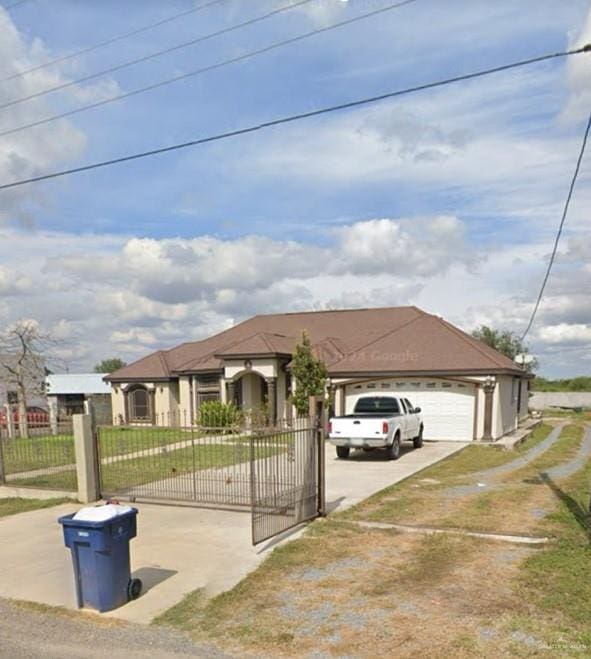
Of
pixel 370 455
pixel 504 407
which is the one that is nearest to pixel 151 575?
pixel 370 455

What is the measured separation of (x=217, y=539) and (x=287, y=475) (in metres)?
1.30

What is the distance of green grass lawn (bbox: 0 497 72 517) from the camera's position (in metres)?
10.4

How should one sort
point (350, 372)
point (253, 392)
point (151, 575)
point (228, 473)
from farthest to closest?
point (253, 392) → point (350, 372) → point (228, 473) → point (151, 575)

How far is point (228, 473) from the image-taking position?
1213cm

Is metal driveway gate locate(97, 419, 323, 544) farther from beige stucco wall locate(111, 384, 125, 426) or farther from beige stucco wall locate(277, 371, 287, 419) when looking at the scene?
beige stucco wall locate(111, 384, 125, 426)

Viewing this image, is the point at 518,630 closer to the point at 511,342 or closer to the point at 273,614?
the point at 273,614

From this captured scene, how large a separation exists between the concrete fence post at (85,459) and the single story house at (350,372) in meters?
13.4

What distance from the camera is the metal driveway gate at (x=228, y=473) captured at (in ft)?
27.1

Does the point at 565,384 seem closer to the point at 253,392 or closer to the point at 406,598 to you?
the point at 253,392

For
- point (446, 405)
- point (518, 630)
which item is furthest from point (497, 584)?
point (446, 405)

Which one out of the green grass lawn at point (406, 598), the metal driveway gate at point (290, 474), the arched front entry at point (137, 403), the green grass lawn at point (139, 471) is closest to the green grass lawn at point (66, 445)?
the green grass lawn at point (139, 471)

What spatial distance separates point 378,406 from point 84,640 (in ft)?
43.1

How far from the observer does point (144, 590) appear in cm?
628

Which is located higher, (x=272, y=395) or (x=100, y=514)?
(x=100, y=514)
